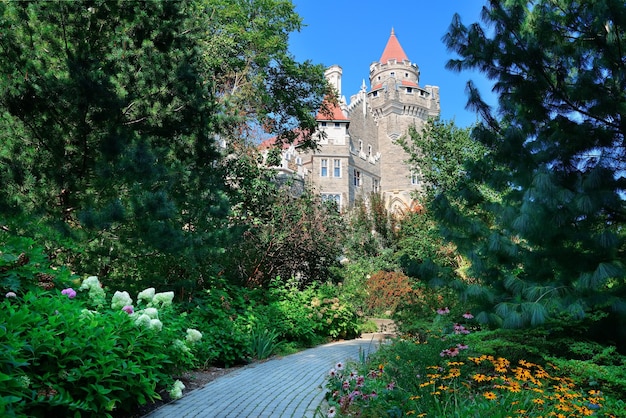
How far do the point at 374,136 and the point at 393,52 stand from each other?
1335cm

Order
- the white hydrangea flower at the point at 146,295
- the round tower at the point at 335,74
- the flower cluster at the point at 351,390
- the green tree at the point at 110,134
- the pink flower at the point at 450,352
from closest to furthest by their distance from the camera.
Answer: the flower cluster at the point at 351,390 → the pink flower at the point at 450,352 → the white hydrangea flower at the point at 146,295 → the green tree at the point at 110,134 → the round tower at the point at 335,74

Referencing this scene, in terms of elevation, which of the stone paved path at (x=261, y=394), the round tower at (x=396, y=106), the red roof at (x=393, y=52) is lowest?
the stone paved path at (x=261, y=394)

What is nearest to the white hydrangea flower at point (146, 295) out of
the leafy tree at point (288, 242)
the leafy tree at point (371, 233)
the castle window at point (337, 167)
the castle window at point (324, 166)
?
the leafy tree at point (288, 242)

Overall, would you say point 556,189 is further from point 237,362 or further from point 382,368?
point 237,362

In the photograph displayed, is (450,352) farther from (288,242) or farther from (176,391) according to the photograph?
(288,242)

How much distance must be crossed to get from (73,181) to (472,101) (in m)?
5.21

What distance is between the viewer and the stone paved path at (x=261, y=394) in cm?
403

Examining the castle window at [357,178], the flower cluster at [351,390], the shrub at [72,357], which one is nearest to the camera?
the shrub at [72,357]

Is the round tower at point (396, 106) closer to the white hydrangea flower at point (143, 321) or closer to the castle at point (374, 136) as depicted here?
the castle at point (374, 136)

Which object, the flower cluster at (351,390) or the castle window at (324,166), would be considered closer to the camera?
the flower cluster at (351,390)

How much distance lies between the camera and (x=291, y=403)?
442 centimetres

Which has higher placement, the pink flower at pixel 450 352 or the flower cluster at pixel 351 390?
the pink flower at pixel 450 352

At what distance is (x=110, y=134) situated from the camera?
561cm

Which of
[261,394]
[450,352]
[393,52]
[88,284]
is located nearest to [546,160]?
[450,352]
